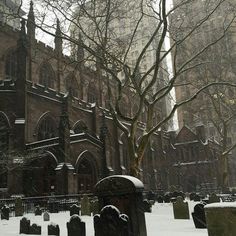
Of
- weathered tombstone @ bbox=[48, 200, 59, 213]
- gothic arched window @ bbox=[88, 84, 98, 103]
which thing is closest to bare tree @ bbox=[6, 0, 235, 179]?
weathered tombstone @ bbox=[48, 200, 59, 213]

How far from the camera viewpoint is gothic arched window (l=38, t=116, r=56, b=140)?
29.2 metres

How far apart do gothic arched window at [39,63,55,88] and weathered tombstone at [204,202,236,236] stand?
30298mm

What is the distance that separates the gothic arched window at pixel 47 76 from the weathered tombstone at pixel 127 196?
27792 millimetres

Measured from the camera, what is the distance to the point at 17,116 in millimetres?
26672

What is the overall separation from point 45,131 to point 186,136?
96.6 ft

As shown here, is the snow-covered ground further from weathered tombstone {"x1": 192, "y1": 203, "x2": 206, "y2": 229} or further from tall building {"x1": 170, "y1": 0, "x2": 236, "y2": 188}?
tall building {"x1": 170, "y1": 0, "x2": 236, "y2": 188}

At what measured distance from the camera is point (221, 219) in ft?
22.8

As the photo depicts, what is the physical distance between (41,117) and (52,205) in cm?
1080

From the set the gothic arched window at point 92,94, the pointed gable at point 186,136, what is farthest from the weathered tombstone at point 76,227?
the pointed gable at point 186,136

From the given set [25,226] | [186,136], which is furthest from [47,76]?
[25,226]

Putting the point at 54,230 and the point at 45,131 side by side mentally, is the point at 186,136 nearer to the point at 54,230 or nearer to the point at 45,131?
the point at 45,131

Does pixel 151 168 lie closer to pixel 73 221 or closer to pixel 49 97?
pixel 49 97

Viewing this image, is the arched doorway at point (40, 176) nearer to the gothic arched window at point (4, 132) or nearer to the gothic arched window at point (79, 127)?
the gothic arched window at point (4, 132)

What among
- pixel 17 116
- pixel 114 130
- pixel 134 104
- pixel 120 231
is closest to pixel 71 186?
pixel 17 116
